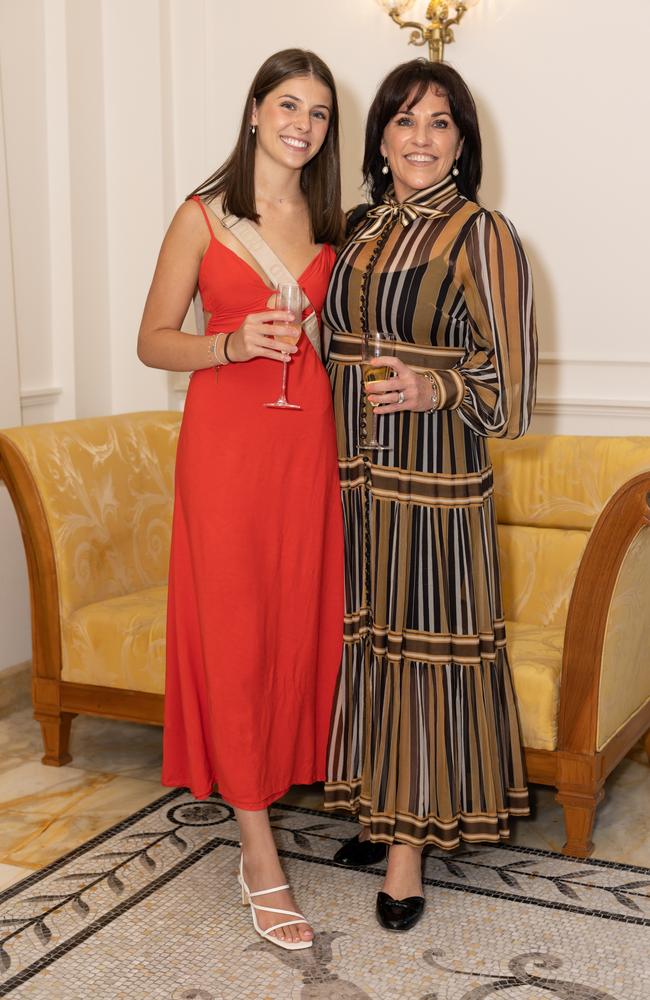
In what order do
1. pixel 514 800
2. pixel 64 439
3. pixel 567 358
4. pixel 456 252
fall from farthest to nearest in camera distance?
pixel 567 358
pixel 64 439
pixel 514 800
pixel 456 252

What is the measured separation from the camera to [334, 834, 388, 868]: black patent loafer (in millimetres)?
2602

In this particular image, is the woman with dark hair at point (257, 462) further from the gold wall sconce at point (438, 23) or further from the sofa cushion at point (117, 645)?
the gold wall sconce at point (438, 23)

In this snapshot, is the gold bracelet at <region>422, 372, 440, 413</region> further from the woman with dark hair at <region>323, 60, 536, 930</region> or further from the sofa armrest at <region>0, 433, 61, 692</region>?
the sofa armrest at <region>0, 433, 61, 692</region>

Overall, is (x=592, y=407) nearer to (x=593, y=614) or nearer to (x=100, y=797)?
(x=593, y=614)

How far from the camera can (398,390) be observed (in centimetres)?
218

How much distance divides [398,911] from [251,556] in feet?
2.63

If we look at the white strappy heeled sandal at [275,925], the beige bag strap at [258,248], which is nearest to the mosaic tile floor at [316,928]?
the white strappy heeled sandal at [275,925]

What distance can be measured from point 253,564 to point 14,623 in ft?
5.46

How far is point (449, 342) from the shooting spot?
233 centimetres

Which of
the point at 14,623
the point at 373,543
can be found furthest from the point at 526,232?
the point at 14,623

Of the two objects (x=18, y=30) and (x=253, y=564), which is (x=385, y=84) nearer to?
(x=253, y=564)

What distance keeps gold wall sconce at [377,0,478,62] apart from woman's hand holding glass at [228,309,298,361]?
1689mm

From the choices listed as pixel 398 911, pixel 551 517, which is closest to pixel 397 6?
pixel 551 517

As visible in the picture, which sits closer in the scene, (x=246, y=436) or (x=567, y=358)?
(x=246, y=436)
